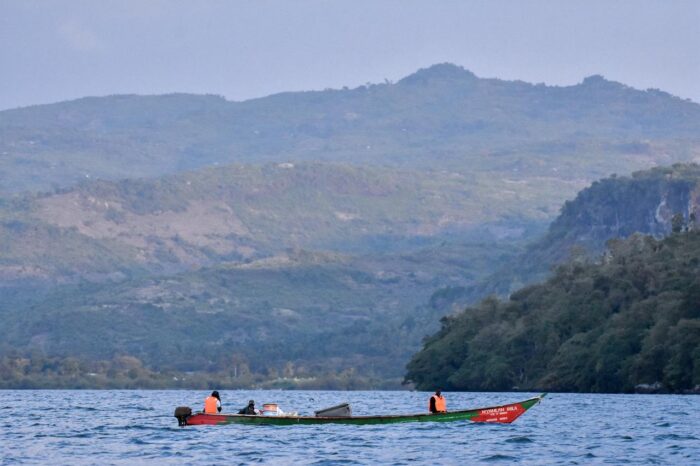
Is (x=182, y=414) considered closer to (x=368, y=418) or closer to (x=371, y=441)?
(x=368, y=418)

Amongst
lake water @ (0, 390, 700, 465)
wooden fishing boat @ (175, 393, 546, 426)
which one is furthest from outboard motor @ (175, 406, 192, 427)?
lake water @ (0, 390, 700, 465)

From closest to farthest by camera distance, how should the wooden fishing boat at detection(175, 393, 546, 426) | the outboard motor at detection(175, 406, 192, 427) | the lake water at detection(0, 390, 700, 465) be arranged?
the lake water at detection(0, 390, 700, 465) < the wooden fishing boat at detection(175, 393, 546, 426) < the outboard motor at detection(175, 406, 192, 427)

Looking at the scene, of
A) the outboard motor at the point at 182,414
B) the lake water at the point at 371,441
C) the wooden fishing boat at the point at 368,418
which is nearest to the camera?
the lake water at the point at 371,441

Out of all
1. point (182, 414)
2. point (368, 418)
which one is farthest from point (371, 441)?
point (182, 414)

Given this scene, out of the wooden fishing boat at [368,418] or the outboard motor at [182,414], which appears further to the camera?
the outboard motor at [182,414]

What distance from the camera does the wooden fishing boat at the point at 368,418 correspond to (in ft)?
361

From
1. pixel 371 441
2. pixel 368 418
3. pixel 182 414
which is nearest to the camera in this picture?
pixel 371 441

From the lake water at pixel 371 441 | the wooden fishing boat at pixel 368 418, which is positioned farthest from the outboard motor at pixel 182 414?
the lake water at pixel 371 441

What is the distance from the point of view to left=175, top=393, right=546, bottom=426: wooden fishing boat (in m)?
110

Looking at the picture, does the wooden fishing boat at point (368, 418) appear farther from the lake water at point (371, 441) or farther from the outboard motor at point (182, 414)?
the lake water at point (371, 441)

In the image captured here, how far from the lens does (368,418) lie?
110 meters

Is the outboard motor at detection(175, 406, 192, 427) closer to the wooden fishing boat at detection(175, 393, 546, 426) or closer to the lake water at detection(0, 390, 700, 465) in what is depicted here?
the wooden fishing boat at detection(175, 393, 546, 426)

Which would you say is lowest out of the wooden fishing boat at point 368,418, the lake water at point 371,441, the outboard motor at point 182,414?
the lake water at point 371,441

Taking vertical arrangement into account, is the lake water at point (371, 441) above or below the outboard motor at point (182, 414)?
below
